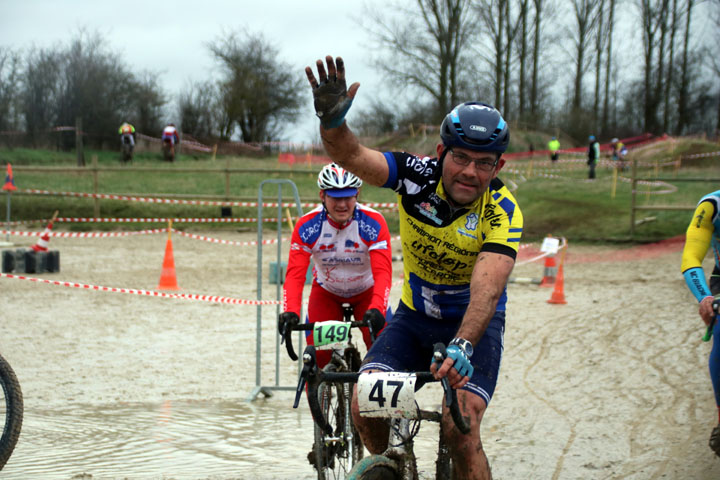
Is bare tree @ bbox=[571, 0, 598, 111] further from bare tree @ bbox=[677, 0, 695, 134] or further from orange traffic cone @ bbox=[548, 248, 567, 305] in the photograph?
orange traffic cone @ bbox=[548, 248, 567, 305]

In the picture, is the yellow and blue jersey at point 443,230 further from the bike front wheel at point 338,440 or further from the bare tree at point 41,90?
the bare tree at point 41,90

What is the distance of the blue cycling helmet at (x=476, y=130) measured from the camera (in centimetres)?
318

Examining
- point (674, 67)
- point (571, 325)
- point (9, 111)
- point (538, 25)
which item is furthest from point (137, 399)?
point (674, 67)

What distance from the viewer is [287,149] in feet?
133

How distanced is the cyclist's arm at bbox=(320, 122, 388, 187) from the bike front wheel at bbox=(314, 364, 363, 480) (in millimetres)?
1586

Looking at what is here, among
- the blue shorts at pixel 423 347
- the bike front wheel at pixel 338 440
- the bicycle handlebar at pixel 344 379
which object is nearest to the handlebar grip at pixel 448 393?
the bicycle handlebar at pixel 344 379

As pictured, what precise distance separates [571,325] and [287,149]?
31915 mm

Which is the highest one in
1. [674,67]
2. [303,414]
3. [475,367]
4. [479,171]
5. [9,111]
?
[674,67]

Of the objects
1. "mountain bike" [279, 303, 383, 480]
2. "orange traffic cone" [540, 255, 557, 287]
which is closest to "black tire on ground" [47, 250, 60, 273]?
"orange traffic cone" [540, 255, 557, 287]

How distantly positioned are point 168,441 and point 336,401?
164 centimetres

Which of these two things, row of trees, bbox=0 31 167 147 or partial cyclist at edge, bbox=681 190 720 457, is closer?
partial cyclist at edge, bbox=681 190 720 457

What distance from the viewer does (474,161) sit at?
3.22 meters

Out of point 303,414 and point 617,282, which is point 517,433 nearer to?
point 303,414

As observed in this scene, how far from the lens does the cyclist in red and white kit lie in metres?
5.02
